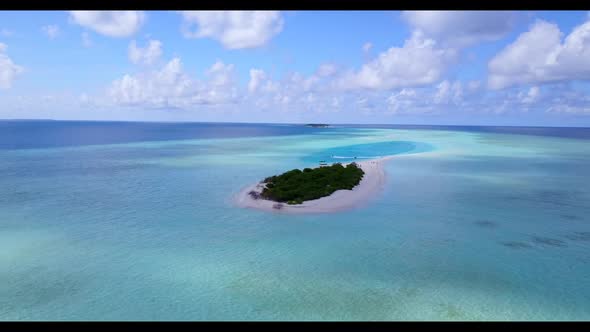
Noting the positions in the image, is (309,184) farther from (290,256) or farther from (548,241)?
(548,241)

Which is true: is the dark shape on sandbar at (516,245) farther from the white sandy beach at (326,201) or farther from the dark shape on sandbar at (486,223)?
the white sandy beach at (326,201)

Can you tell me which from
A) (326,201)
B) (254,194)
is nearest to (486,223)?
(326,201)

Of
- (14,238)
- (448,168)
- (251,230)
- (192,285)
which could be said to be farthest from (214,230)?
(448,168)

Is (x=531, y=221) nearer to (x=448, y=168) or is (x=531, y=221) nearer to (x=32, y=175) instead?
(x=448, y=168)

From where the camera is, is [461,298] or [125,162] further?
[125,162]

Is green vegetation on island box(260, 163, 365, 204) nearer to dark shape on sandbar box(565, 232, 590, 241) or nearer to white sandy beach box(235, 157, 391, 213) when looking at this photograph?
white sandy beach box(235, 157, 391, 213)
